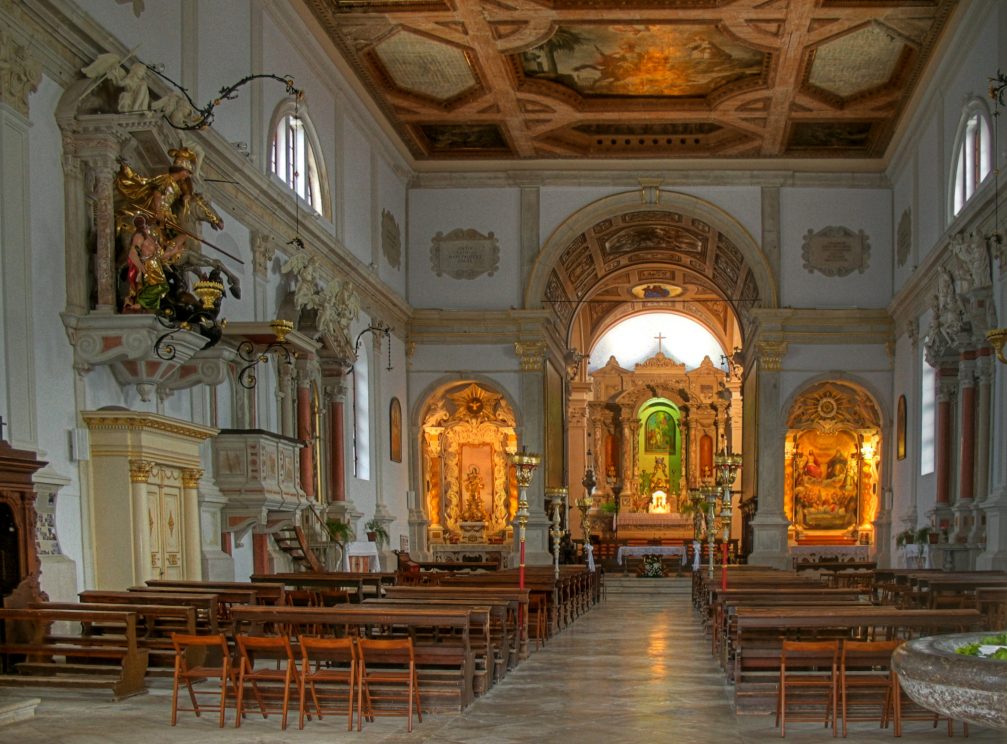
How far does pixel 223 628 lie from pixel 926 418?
1831 centimetres

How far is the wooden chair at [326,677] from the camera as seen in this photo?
9.32 m

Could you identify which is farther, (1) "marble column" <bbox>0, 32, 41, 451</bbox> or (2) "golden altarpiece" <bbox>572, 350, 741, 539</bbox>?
(2) "golden altarpiece" <bbox>572, 350, 741, 539</bbox>

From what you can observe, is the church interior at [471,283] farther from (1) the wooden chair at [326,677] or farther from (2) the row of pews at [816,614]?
(1) the wooden chair at [326,677]

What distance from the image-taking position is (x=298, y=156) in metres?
22.3

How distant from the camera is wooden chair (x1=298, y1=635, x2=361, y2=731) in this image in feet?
30.6

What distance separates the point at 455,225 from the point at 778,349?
27.8 ft

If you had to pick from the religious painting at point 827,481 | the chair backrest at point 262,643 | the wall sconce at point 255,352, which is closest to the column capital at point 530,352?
the religious painting at point 827,481

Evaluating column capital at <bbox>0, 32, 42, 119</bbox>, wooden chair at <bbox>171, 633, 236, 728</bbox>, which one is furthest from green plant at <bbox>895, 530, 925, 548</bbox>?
column capital at <bbox>0, 32, 42, 119</bbox>

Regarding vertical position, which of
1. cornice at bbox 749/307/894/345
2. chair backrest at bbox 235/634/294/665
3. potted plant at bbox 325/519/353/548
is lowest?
chair backrest at bbox 235/634/294/665

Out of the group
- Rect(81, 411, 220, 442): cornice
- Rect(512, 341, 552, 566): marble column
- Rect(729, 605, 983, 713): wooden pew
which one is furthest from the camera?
Rect(512, 341, 552, 566): marble column

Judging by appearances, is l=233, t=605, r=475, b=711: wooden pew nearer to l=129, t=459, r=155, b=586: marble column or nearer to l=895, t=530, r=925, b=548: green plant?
l=129, t=459, r=155, b=586: marble column

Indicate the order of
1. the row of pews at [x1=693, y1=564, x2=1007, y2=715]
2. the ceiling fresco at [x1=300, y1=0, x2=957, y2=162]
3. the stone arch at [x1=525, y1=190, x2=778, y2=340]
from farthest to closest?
the stone arch at [x1=525, y1=190, x2=778, y2=340]
the ceiling fresco at [x1=300, y1=0, x2=957, y2=162]
the row of pews at [x1=693, y1=564, x2=1007, y2=715]

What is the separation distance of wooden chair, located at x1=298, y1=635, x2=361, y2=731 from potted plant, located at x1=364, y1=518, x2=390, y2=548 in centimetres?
1523

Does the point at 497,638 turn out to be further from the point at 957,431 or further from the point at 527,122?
the point at 527,122
